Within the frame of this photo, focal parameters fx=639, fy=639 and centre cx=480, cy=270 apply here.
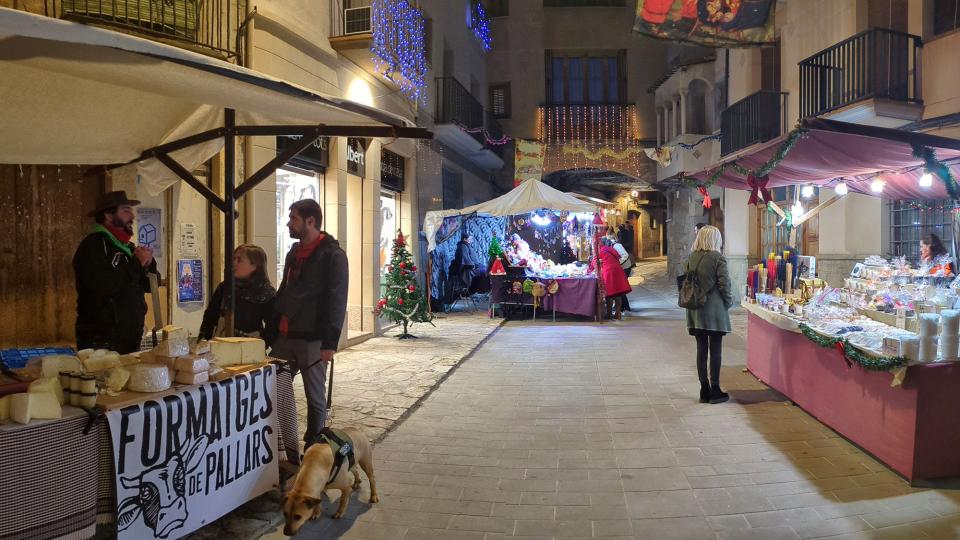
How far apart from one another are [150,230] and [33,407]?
4326mm

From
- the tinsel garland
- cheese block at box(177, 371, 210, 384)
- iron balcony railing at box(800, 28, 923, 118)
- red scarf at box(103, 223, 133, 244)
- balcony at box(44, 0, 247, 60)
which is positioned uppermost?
iron balcony railing at box(800, 28, 923, 118)

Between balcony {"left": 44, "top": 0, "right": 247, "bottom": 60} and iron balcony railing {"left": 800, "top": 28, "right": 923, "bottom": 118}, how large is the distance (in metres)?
9.06

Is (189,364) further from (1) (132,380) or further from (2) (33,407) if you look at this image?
(2) (33,407)

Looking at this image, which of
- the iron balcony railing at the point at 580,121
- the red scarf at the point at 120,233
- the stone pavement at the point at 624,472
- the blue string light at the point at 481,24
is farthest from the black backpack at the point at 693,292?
the iron balcony railing at the point at 580,121

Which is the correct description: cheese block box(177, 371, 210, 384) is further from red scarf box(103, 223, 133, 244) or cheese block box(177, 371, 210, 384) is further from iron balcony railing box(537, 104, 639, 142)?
iron balcony railing box(537, 104, 639, 142)

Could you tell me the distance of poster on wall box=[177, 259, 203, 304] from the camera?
7.18 meters

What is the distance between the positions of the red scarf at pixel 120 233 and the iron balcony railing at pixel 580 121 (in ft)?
70.4

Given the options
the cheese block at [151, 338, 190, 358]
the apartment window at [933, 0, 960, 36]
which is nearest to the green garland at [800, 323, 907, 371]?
the cheese block at [151, 338, 190, 358]

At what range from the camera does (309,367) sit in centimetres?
472

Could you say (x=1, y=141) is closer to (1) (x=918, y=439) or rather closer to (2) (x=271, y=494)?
→ (2) (x=271, y=494)

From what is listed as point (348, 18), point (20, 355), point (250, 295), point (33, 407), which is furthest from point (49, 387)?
point (348, 18)

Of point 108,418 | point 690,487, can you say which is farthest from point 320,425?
point 690,487

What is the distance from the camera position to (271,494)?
4289 millimetres

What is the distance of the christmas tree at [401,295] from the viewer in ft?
38.8
